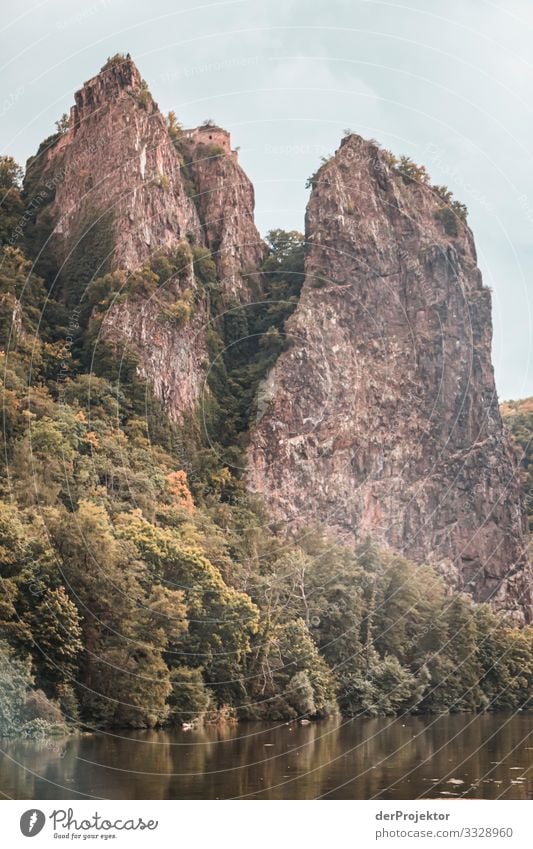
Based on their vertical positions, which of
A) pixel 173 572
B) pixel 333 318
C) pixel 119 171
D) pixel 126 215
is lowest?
pixel 173 572

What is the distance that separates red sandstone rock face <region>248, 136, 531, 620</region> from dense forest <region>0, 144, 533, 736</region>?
14.6ft

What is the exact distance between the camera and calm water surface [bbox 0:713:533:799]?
34.9 m

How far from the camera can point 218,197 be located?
12300 cm

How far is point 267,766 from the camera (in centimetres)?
4184

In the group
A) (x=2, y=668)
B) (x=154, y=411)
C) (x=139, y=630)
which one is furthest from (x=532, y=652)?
(x=2, y=668)

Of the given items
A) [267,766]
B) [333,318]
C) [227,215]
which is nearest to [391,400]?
[333,318]

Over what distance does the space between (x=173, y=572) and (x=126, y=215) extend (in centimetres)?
4961

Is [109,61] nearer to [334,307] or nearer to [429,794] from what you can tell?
[334,307]

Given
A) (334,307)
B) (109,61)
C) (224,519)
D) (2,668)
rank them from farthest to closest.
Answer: (334,307), (109,61), (224,519), (2,668)

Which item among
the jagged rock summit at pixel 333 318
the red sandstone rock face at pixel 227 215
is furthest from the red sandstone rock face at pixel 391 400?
the red sandstone rock face at pixel 227 215

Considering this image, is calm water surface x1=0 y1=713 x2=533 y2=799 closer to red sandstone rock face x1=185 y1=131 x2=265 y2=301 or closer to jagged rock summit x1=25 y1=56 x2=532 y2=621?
jagged rock summit x1=25 y1=56 x2=532 y2=621

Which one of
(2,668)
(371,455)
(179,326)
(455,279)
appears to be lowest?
(2,668)

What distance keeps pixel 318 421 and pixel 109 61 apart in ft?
134

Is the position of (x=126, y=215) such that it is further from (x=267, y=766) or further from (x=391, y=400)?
(x=267, y=766)
